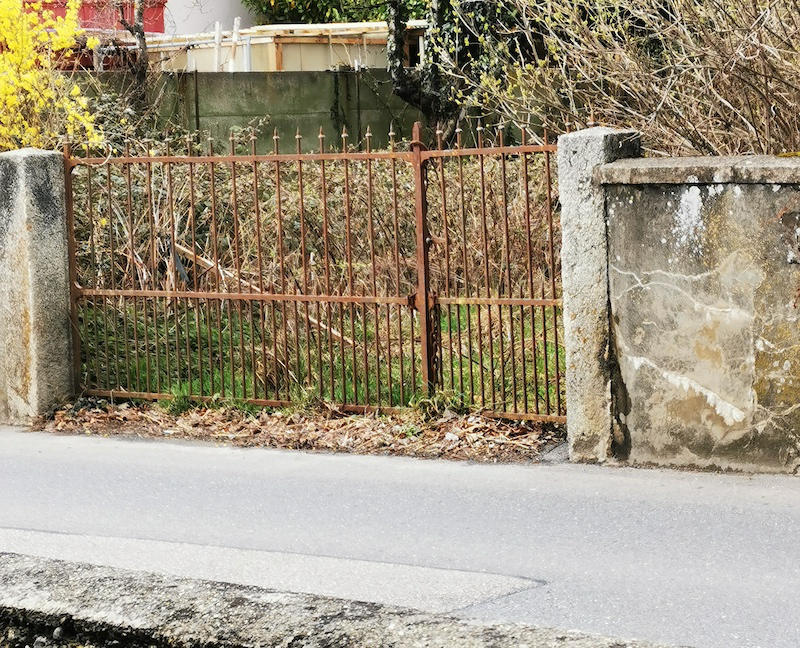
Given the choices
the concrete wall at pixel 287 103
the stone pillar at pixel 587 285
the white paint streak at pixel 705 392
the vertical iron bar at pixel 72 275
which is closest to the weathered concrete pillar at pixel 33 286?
the vertical iron bar at pixel 72 275

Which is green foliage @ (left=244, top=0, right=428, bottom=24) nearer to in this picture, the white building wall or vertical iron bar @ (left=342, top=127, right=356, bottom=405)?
the white building wall

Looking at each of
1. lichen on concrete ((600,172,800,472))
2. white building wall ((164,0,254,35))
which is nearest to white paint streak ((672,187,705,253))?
lichen on concrete ((600,172,800,472))

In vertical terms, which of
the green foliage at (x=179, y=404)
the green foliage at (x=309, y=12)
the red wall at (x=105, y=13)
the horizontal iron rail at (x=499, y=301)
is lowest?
the green foliage at (x=179, y=404)

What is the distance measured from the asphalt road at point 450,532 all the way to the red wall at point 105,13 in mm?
7951

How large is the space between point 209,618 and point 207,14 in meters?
28.1

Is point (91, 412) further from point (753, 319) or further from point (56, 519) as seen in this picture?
point (753, 319)

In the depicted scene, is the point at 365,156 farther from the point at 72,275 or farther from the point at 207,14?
the point at 207,14

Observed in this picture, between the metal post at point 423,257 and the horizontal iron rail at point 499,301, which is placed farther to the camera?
the metal post at point 423,257

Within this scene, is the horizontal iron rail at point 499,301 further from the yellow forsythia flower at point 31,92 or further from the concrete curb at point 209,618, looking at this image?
the yellow forsythia flower at point 31,92

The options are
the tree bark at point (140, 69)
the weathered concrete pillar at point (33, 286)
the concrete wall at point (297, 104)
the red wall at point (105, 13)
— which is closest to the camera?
the weathered concrete pillar at point (33, 286)

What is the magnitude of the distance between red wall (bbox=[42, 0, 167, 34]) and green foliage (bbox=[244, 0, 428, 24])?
7.84 feet

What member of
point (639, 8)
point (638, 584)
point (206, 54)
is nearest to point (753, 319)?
point (638, 584)

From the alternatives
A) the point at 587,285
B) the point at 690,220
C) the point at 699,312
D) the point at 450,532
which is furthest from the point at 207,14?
the point at 450,532

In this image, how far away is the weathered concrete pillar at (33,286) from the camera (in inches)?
366
